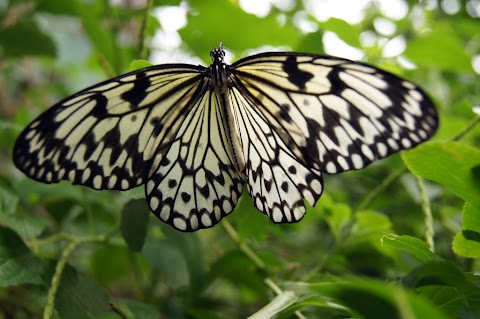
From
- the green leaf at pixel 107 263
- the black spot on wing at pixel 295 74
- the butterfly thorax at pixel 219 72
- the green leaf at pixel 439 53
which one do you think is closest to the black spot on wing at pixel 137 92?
the butterfly thorax at pixel 219 72

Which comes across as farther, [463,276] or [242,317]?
[242,317]

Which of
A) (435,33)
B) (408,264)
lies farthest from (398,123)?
(435,33)

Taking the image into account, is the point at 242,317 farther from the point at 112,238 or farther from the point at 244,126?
the point at 244,126

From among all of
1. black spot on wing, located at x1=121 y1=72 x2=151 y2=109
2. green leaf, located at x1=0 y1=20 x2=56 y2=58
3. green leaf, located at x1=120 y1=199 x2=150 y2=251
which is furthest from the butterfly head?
green leaf, located at x1=0 y1=20 x2=56 y2=58

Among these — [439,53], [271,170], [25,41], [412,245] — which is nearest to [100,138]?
[271,170]

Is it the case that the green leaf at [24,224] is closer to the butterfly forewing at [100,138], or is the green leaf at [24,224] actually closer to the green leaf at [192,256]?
the butterfly forewing at [100,138]

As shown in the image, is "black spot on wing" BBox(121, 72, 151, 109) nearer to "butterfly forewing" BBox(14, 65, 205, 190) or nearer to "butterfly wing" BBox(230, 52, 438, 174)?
Result: "butterfly forewing" BBox(14, 65, 205, 190)
